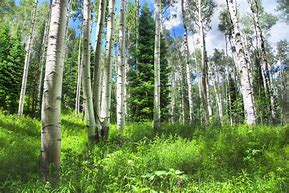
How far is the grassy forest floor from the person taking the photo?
4719 millimetres

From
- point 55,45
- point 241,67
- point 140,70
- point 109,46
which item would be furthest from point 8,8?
point 55,45

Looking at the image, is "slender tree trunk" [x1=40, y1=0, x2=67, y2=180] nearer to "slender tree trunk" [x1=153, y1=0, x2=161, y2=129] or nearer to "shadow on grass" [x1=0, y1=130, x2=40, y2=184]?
"shadow on grass" [x1=0, y1=130, x2=40, y2=184]

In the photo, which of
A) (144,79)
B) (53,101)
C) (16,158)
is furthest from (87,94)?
(144,79)

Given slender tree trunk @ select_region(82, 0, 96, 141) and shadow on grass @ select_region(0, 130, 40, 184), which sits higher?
slender tree trunk @ select_region(82, 0, 96, 141)

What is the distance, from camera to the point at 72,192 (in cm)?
436

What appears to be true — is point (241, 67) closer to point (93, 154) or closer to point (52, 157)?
point (93, 154)

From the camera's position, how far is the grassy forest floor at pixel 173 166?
472cm

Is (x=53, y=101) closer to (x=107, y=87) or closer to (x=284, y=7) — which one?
(x=107, y=87)

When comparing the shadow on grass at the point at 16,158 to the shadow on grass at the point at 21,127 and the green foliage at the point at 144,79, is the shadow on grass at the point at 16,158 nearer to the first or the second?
the shadow on grass at the point at 21,127

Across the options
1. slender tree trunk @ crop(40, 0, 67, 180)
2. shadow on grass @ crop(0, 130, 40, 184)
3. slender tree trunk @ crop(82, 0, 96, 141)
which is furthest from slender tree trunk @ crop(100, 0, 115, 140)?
slender tree trunk @ crop(40, 0, 67, 180)

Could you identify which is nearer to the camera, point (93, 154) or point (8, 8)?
point (93, 154)

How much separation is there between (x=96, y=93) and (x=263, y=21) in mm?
32483

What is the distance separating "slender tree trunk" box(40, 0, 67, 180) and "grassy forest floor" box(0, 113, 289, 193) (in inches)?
10.3

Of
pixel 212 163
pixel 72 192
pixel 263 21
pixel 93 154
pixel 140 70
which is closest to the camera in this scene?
pixel 72 192
